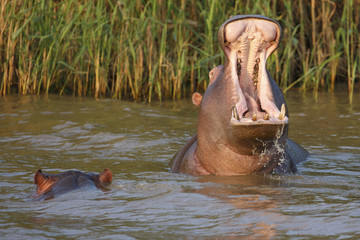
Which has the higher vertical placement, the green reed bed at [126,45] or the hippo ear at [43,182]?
the green reed bed at [126,45]

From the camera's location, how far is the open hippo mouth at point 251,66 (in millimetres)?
3541

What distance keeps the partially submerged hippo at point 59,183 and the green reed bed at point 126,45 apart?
12.3 ft

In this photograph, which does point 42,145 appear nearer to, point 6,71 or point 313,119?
point 6,71

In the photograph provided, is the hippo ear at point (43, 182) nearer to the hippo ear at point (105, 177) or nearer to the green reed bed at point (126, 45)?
the hippo ear at point (105, 177)

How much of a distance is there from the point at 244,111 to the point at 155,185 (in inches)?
26.4

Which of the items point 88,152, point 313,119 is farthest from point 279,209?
point 313,119

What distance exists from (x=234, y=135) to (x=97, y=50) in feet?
12.8

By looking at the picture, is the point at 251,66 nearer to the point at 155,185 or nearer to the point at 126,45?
the point at 155,185

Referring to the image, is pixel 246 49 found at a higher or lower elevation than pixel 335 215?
higher

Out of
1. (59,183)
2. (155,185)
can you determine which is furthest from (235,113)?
(59,183)

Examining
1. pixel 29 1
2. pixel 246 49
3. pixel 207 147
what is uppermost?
pixel 29 1

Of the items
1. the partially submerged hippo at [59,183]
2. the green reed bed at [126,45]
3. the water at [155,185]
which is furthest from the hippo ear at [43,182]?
the green reed bed at [126,45]

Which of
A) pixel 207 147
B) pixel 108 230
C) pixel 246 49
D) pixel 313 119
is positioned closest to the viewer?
pixel 108 230

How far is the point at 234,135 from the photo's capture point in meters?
3.66
